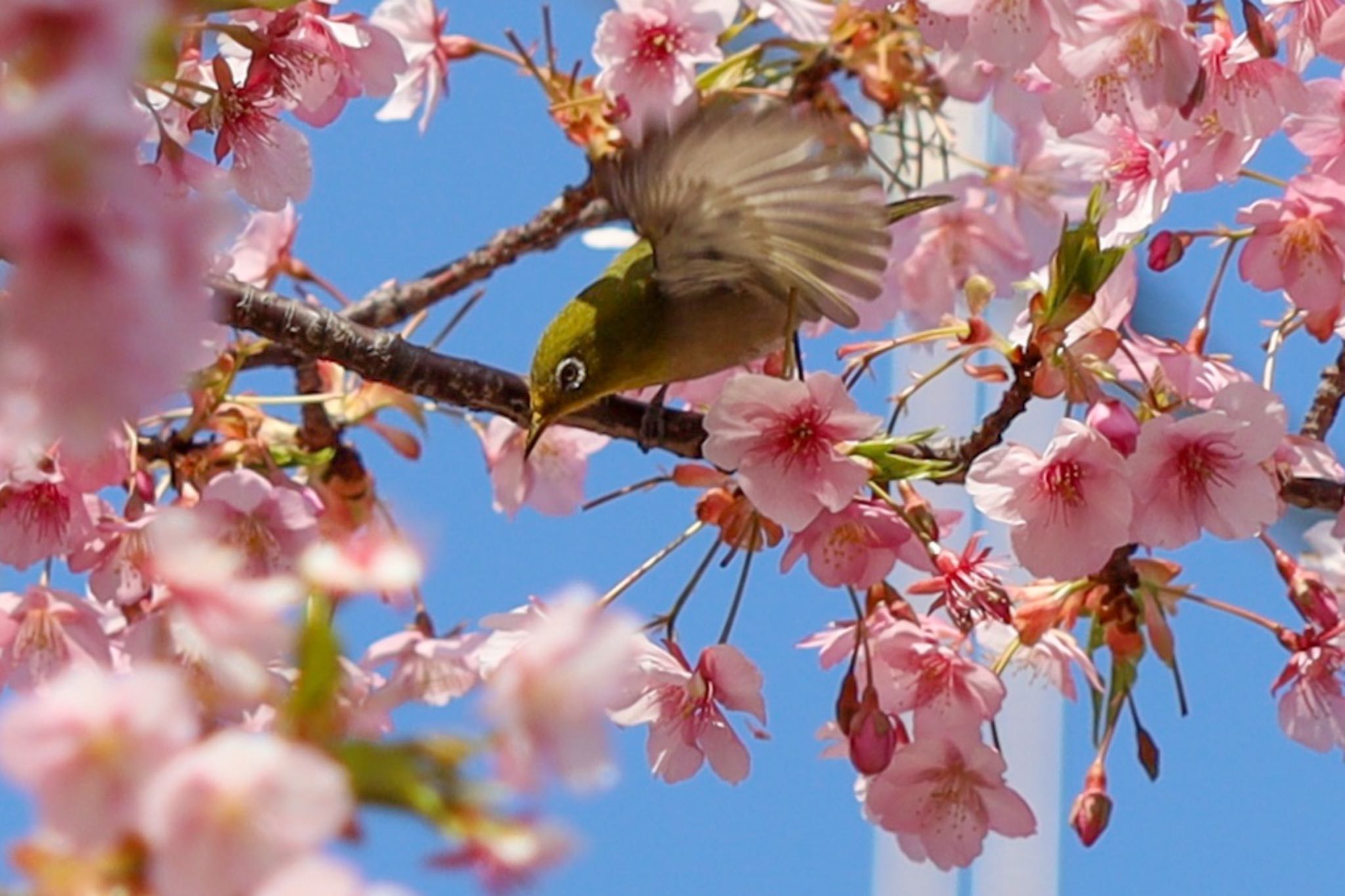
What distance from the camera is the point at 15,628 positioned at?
40.6 inches

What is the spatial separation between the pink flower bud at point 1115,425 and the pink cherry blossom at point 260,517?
0.46m

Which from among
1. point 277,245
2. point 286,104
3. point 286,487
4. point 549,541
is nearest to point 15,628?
point 286,487

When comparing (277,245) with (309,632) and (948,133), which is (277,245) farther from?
(309,632)

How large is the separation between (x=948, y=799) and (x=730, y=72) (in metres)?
0.62

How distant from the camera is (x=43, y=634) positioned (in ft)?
3.38

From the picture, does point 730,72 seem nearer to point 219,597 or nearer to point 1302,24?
point 1302,24

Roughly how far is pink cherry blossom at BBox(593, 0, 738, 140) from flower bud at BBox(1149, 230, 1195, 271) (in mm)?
409

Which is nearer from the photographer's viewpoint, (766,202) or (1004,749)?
(766,202)

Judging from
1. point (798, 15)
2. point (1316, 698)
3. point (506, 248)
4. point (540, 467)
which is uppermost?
point (798, 15)

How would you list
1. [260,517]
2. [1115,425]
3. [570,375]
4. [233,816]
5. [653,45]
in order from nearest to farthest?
[233,816], [1115,425], [260,517], [570,375], [653,45]

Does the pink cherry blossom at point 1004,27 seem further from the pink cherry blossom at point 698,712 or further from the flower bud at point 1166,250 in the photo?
the pink cherry blossom at point 698,712

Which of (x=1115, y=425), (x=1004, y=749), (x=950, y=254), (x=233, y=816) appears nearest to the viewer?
(x=233, y=816)

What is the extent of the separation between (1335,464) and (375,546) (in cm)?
79

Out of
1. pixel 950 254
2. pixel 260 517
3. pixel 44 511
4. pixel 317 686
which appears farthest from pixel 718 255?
pixel 317 686
